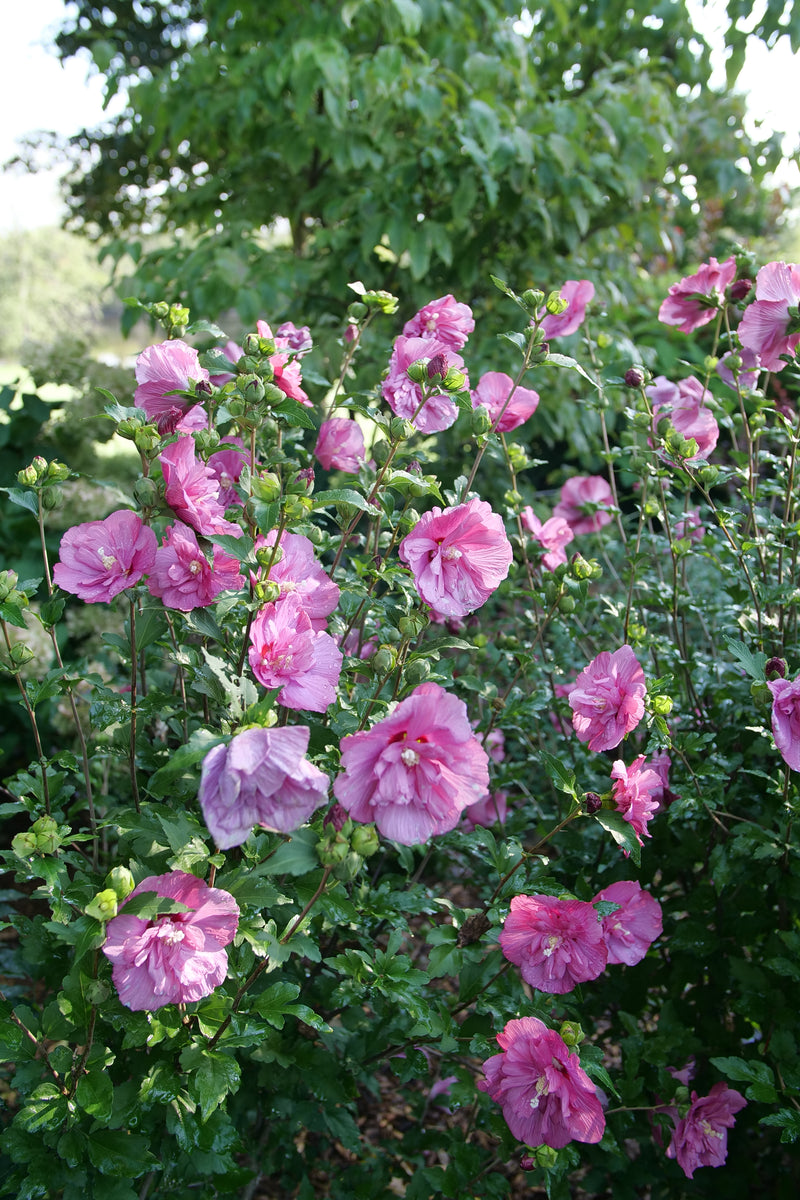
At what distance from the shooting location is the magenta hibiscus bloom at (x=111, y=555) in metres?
1.02

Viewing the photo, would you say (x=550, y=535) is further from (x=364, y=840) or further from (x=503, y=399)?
(x=364, y=840)

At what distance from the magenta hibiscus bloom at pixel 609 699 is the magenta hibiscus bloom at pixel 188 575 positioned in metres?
A: 0.46

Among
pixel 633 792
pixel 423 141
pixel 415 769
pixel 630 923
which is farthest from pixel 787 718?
pixel 423 141

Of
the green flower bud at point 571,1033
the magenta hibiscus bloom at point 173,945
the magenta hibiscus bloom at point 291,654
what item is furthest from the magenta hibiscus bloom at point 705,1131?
the magenta hibiscus bloom at point 291,654

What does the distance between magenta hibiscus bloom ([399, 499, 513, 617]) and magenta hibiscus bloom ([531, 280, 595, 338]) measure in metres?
0.66

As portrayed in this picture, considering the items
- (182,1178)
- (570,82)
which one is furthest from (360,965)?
(570,82)

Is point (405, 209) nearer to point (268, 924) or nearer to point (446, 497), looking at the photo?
point (446, 497)

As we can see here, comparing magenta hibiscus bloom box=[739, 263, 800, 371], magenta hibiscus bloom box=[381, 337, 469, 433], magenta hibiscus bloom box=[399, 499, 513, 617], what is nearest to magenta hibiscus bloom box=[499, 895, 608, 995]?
magenta hibiscus bloom box=[399, 499, 513, 617]

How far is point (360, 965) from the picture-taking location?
1119 millimetres

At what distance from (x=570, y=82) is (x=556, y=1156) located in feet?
13.4

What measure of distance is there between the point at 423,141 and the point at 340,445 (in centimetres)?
210

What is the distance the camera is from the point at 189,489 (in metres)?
0.99

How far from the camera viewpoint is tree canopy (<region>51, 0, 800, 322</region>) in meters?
2.72

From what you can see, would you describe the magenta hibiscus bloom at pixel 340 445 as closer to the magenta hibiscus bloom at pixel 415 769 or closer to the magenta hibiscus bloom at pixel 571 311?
the magenta hibiscus bloom at pixel 571 311
